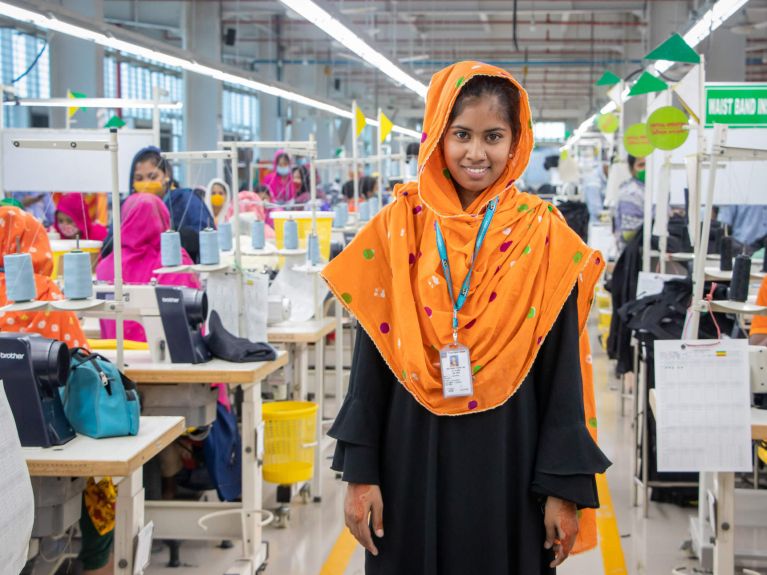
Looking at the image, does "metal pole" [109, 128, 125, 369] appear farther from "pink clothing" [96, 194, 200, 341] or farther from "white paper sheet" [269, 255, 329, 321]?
"white paper sheet" [269, 255, 329, 321]

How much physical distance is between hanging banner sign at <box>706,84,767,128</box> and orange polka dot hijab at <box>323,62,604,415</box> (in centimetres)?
354

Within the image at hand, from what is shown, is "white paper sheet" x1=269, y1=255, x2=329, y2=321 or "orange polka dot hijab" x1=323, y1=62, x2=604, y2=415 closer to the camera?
"orange polka dot hijab" x1=323, y1=62, x2=604, y2=415

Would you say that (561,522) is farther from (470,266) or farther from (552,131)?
(552,131)

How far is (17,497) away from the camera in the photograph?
2.07 metres

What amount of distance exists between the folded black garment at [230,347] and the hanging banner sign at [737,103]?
2.68m

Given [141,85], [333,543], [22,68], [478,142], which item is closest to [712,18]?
[333,543]

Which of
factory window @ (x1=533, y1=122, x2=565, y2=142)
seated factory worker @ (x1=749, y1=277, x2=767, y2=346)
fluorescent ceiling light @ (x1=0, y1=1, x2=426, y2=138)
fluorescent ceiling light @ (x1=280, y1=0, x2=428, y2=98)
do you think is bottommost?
seated factory worker @ (x1=749, y1=277, x2=767, y2=346)

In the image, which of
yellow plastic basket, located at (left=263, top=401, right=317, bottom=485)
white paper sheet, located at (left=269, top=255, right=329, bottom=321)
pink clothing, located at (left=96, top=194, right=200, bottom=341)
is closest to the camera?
yellow plastic basket, located at (left=263, top=401, right=317, bottom=485)

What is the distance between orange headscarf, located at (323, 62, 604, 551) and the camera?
1942 mm

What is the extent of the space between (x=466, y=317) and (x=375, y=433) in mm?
300

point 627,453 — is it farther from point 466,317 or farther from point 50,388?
point 466,317

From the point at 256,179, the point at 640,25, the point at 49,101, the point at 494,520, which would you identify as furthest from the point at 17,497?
the point at 640,25

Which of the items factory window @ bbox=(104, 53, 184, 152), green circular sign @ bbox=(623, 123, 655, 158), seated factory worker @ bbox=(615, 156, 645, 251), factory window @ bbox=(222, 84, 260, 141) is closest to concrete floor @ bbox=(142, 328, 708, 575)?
green circular sign @ bbox=(623, 123, 655, 158)

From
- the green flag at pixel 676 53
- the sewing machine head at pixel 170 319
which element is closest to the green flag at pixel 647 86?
the green flag at pixel 676 53
